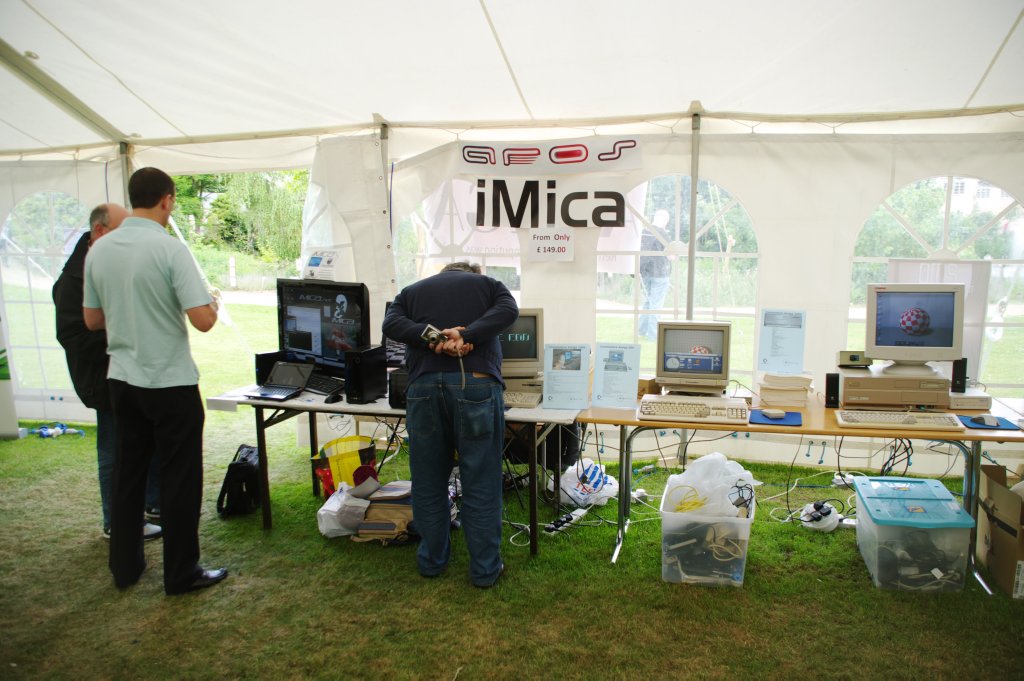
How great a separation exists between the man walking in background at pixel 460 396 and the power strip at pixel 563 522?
0.61 metres

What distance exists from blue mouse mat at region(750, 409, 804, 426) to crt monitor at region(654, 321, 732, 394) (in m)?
0.23

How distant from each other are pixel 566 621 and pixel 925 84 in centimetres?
356

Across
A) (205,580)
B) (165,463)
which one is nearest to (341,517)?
(205,580)

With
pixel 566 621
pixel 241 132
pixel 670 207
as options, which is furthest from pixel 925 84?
pixel 241 132

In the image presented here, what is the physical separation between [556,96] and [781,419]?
7.86 feet

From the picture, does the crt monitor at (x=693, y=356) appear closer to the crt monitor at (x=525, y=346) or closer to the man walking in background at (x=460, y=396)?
the crt monitor at (x=525, y=346)

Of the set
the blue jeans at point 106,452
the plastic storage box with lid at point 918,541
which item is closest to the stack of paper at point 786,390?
the plastic storage box with lid at point 918,541

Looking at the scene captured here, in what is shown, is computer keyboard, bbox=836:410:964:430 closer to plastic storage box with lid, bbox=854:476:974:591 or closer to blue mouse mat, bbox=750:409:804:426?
blue mouse mat, bbox=750:409:804:426

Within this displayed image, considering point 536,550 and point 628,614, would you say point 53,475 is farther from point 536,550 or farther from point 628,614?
point 628,614

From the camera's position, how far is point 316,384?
3648mm

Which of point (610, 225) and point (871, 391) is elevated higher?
point (610, 225)

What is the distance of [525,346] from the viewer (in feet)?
11.6

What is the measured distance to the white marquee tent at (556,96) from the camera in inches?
130

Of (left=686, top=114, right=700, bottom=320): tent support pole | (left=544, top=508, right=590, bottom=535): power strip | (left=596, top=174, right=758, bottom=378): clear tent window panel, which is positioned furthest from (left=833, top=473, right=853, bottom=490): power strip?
(left=544, top=508, right=590, bottom=535): power strip
